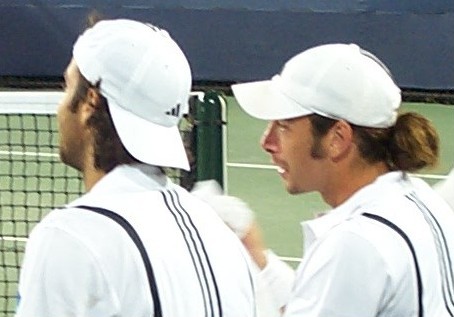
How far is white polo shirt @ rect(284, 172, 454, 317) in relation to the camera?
1765 millimetres

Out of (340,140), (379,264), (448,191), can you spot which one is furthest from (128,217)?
(448,191)

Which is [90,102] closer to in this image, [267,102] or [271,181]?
[267,102]

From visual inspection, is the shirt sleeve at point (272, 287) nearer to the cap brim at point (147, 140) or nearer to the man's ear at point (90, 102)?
the cap brim at point (147, 140)

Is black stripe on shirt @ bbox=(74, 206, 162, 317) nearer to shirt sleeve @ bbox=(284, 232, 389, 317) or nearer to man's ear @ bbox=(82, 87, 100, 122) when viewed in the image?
man's ear @ bbox=(82, 87, 100, 122)

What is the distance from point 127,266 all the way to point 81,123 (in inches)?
10.0

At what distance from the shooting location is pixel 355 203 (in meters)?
1.91

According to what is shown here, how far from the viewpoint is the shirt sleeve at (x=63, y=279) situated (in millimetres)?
1562

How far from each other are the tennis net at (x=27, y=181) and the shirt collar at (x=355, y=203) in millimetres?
273

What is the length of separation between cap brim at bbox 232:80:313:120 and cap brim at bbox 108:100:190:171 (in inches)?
12.8

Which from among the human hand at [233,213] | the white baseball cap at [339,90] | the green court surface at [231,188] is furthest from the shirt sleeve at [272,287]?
the green court surface at [231,188]

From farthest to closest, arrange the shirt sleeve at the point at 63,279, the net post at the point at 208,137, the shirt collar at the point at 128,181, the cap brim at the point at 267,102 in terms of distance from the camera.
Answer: the net post at the point at 208,137
the cap brim at the point at 267,102
the shirt collar at the point at 128,181
the shirt sleeve at the point at 63,279

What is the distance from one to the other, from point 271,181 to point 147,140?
4.51 meters

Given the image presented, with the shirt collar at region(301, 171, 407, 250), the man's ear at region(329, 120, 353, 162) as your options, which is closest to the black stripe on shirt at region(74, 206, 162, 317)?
the shirt collar at region(301, 171, 407, 250)

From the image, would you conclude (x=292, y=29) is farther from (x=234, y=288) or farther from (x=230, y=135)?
(x=234, y=288)
